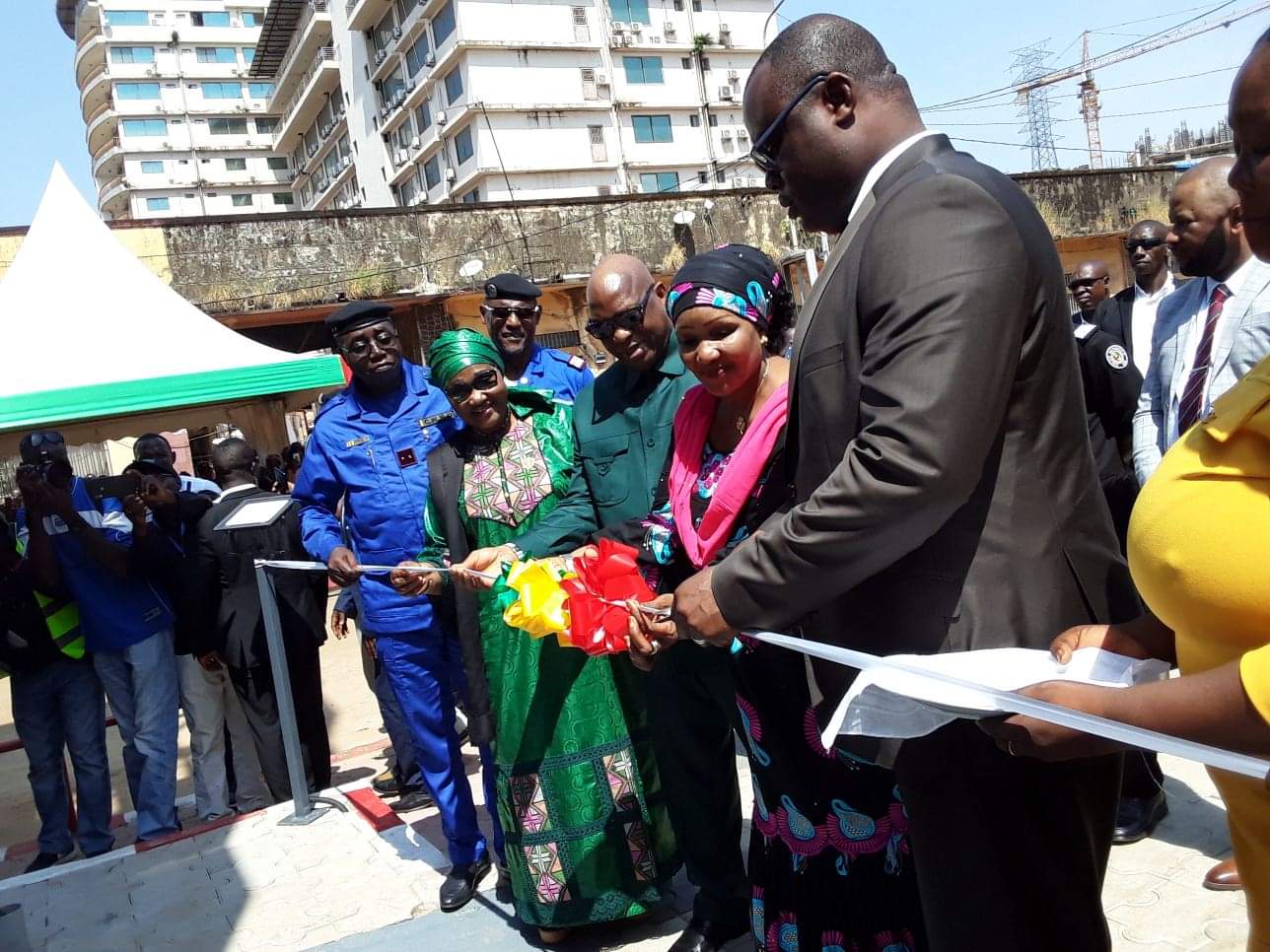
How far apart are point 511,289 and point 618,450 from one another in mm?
1865

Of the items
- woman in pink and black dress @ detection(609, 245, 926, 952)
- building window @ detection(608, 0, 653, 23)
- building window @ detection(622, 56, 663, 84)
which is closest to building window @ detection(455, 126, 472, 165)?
building window @ detection(622, 56, 663, 84)

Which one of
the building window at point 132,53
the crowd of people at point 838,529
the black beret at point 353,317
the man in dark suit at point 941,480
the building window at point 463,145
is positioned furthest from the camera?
the building window at point 132,53

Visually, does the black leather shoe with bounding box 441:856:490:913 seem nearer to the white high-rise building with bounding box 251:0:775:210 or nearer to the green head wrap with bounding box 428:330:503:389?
the green head wrap with bounding box 428:330:503:389

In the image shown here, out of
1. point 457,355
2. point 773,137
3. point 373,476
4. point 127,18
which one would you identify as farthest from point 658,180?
point 127,18

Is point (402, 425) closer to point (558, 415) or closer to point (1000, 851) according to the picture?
point (558, 415)

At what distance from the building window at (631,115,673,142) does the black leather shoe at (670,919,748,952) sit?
4284 cm

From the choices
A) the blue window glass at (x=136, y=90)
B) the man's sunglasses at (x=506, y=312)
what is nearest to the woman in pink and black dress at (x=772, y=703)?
the man's sunglasses at (x=506, y=312)

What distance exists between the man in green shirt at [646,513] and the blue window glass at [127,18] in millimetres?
76411

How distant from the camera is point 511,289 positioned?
15.7 feet

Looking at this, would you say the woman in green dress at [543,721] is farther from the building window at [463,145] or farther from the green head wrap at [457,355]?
the building window at [463,145]

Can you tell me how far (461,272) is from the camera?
19078 millimetres

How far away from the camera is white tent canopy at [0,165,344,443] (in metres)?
6.41

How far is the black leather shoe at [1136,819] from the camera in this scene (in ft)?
11.2

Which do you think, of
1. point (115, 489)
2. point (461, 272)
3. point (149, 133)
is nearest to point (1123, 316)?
point (115, 489)
